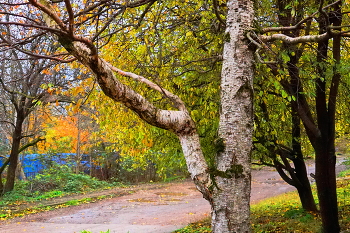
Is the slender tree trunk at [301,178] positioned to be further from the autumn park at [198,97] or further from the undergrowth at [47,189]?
the undergrowth at [47,189]

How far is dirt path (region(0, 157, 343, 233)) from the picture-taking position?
31.3 feet

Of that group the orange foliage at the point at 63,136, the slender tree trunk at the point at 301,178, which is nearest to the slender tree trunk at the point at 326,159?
the slender tree trunk at the point at 301,178

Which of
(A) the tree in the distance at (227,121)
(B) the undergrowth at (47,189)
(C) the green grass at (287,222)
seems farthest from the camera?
(B) the undergrowth at (47,189)

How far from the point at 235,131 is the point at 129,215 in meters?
9.39

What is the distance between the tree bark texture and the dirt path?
630cm

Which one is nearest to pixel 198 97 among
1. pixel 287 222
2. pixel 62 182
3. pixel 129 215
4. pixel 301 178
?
pixel 287 222

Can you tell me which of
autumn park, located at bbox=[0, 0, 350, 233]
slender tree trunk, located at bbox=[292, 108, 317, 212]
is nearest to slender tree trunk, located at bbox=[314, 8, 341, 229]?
autumn park, located at bbox=[0, 0, 350, 233]

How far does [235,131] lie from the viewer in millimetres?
3180

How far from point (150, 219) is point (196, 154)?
8228 millimetres

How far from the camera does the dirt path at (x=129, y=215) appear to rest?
9531mm

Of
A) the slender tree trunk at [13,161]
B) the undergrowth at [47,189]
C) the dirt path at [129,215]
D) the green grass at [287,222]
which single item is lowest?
the dirt path at [129,215]

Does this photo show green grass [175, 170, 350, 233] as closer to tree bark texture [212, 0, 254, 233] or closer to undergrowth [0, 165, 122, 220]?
tree bark texture [212, 0, 254, 233]

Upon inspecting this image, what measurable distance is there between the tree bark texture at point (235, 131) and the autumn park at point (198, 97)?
0.04 feet

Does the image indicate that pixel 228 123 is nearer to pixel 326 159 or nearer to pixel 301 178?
pixel 326 159
